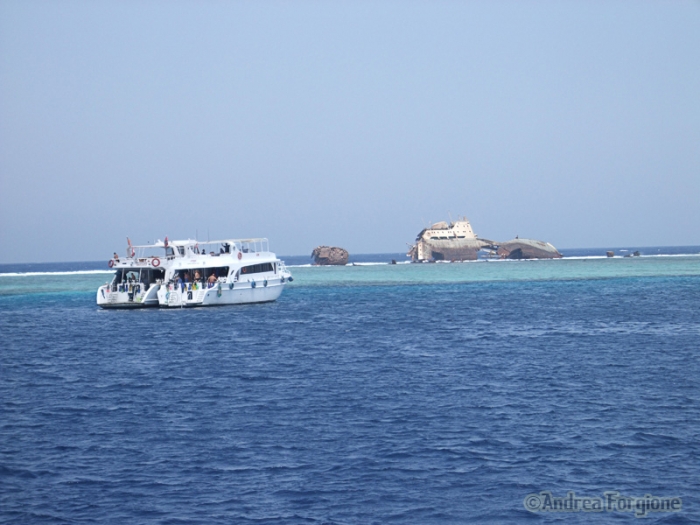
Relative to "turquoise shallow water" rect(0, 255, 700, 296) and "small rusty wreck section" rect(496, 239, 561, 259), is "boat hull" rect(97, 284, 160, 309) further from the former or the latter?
"small rusty wreck section" rect(496, 239, 561, 259)

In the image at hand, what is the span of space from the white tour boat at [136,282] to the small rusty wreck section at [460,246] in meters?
105

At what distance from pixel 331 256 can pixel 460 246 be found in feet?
88.8

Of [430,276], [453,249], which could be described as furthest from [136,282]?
[453,249]

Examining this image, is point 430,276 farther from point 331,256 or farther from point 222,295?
point 331,256

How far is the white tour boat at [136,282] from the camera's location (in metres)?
55.8

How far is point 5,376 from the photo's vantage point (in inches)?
1166

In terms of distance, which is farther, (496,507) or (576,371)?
(576,371)

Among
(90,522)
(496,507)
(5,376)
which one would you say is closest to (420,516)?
(496,507)

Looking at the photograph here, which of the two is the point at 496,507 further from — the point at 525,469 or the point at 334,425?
the point at 334,425

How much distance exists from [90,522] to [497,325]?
32.6m

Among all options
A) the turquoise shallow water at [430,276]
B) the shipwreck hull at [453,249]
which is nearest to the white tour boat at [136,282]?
the turquoise shallow water at [430,276]

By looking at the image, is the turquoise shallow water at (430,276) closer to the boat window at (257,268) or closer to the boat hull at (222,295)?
the boat window at (257,268)

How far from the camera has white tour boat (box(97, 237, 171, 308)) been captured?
5584 cm

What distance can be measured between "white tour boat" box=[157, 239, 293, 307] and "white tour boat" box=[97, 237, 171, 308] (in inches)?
25.4
